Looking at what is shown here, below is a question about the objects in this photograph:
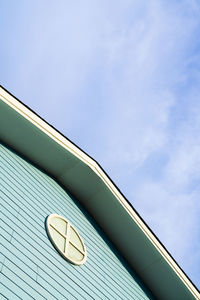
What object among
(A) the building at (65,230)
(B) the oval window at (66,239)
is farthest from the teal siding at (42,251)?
(B) the oval window at (66,239)

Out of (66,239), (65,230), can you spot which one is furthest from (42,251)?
(65,230)

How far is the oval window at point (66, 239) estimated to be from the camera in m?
6.20

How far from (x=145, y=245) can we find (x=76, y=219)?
6.55ft

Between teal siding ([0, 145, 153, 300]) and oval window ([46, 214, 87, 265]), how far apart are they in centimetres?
12

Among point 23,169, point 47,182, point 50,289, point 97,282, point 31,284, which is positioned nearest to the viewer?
point 31,284

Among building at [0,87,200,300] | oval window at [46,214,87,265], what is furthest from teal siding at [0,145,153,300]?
oval window at [46,214,87,265]

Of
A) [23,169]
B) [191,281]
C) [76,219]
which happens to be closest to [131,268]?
[191,281]

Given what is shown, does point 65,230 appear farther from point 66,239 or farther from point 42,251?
point 42,251

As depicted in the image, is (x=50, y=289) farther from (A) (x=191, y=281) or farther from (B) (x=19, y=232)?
(A) (x=191, y=281)

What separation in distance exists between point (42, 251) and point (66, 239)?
35.7 inches

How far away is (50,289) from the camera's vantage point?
5203 mm

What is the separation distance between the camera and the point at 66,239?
21.4 feet

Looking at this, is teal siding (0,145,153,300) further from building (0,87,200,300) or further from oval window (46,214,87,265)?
oval window (46,214,87,265)

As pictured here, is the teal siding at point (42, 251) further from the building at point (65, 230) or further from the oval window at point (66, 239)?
the oval window at point (66, 239)
